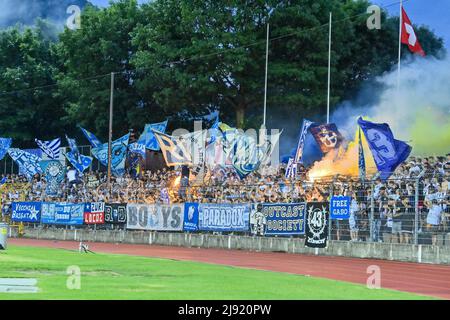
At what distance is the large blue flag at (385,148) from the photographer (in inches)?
1048

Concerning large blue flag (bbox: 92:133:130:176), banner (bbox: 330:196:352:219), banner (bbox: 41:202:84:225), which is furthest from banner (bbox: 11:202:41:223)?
banner (bbox: 330:196:352:219)

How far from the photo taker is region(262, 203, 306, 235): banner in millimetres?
28562

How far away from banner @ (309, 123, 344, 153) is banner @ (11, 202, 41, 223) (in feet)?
56.9

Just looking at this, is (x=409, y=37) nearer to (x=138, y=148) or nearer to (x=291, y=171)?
(x=291, y=171)

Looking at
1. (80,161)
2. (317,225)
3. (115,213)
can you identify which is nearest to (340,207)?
(317,225)

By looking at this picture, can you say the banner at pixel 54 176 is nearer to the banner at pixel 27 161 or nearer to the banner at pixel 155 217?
the banner at pixel 27 161

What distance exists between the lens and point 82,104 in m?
59.3

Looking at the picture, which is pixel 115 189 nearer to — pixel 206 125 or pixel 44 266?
pixel 206 125

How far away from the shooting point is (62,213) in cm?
4247

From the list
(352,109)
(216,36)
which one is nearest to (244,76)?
(216,36)

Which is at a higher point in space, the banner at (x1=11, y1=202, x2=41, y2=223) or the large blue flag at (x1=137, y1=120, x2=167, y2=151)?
the large blue flag at (x1=137, y1=120, x2=167, y2=151)

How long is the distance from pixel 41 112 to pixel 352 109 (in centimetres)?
2745

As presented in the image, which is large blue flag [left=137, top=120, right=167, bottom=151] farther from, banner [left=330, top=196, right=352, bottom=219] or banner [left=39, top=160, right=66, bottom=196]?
banner [left=330, top=196, right=352, bottom=219]

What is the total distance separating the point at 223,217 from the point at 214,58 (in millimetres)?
19053
